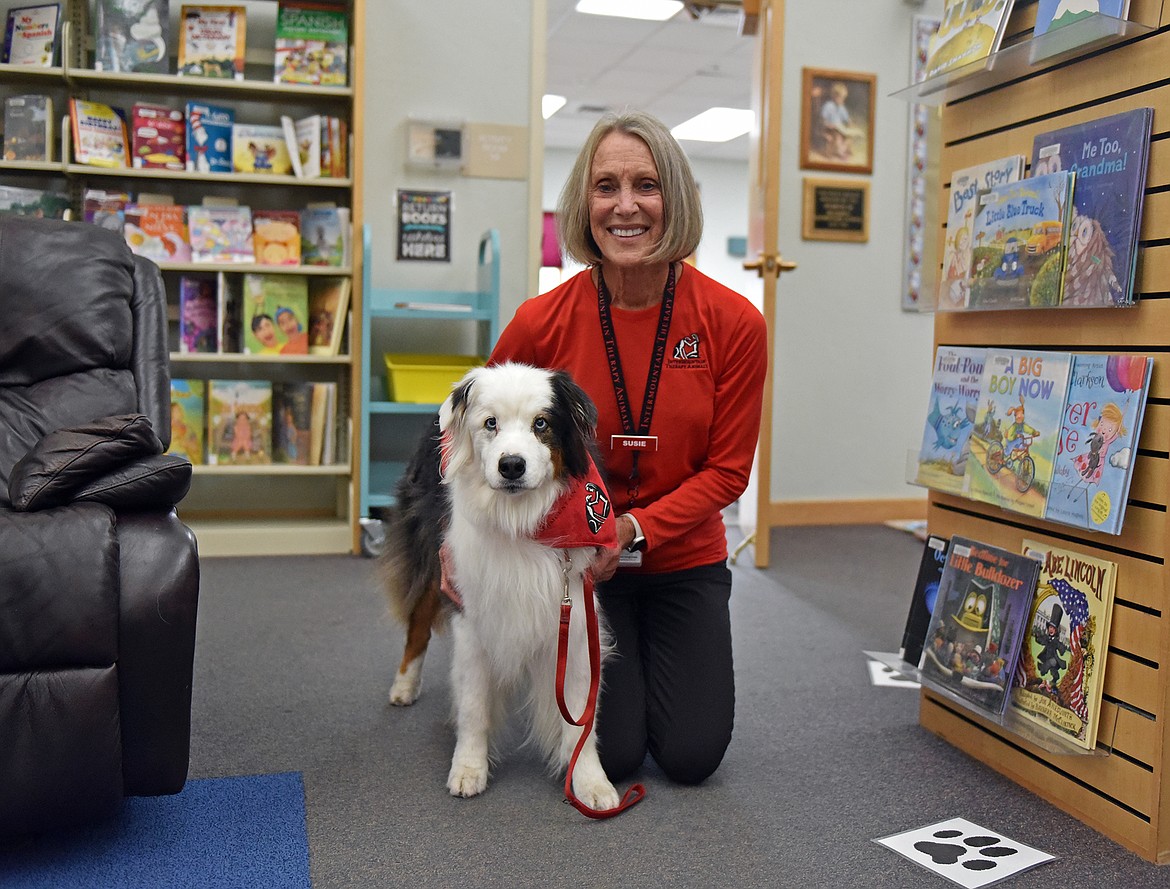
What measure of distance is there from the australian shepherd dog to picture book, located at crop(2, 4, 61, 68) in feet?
9.43

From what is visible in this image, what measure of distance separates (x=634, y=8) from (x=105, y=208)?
149 inches

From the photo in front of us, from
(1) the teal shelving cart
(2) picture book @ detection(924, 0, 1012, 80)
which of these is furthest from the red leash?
(1) the teal shelving cart

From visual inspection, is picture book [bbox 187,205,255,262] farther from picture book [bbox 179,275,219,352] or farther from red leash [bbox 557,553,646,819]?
red leash [bbox 557,553,646,819]

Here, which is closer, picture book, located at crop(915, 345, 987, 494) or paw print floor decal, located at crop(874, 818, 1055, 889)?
paw print floor decal, located at crop(874, 818, 1055, 889)

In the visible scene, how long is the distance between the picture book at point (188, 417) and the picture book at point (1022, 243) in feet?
10.1

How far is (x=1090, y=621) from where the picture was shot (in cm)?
180

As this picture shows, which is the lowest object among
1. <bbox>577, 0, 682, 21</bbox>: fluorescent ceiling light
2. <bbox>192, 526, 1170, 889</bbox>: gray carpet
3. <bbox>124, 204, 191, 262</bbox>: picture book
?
<bbox>192, 526, 1170, 889</bbox>: gray carpet

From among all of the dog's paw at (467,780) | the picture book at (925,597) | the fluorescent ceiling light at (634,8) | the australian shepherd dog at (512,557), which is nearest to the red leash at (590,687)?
the australian shepherd dog at (512,557)

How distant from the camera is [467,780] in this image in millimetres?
1898

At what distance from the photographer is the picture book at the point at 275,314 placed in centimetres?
402

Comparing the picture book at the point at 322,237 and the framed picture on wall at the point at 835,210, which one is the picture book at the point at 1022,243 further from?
the framed picture on wall at the point at 835,210

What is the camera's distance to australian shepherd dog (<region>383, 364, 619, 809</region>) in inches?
66.7

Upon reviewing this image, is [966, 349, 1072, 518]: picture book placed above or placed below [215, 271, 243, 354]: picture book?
below

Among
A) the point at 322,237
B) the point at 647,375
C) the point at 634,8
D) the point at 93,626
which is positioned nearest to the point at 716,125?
the point at 634,8
